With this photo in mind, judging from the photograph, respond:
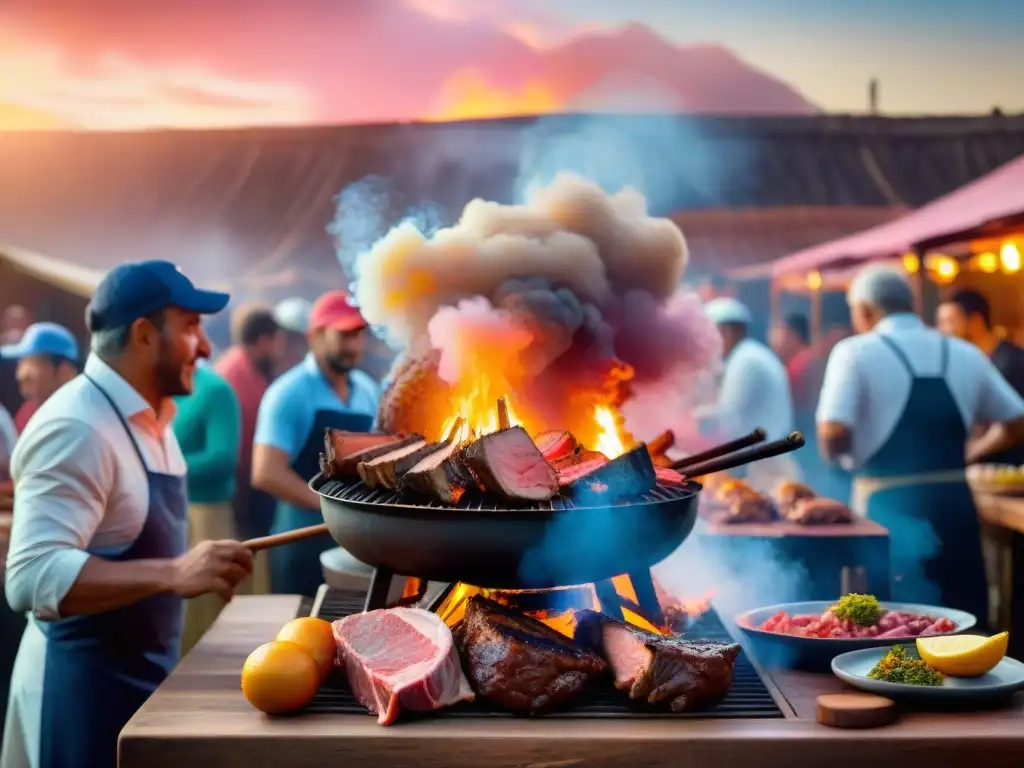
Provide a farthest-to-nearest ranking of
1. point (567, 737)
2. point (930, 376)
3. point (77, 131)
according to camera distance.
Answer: point (77, 131) → point (930, 376) → point (567, 737)

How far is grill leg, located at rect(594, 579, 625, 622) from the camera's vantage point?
111 inches

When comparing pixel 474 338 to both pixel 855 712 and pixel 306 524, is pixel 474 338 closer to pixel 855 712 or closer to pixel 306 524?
pixel 855 712

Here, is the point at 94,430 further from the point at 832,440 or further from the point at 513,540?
the point at 832,440

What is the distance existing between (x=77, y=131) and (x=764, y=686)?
10.9 metres

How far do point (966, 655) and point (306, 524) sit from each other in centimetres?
360

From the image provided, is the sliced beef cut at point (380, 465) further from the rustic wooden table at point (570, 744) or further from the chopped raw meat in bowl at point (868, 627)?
the chopped raw meat in bowl at point (868, 627)

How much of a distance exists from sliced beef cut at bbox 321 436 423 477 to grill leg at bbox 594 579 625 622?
709mm

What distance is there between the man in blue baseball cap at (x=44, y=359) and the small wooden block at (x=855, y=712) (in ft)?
17.0

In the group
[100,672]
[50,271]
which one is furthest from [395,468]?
[50,271]

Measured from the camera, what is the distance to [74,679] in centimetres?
302

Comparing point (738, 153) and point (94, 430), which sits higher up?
point (738, 153)

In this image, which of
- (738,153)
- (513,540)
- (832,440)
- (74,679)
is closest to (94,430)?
(74,679)

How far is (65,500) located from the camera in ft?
9.45

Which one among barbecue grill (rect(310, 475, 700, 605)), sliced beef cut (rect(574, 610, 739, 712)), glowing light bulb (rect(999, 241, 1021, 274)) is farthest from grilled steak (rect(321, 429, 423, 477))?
glowing light bulb (rect(999, 241, 1021, 274))
